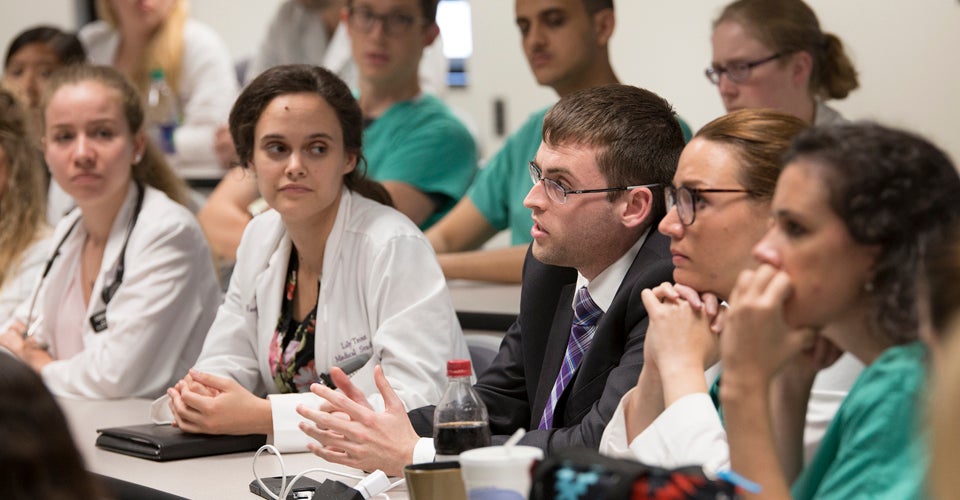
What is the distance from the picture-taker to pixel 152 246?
3258 mm

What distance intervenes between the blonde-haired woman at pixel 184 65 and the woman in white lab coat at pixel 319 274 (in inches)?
106

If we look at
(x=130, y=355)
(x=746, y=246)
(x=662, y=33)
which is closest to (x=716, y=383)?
(x=746, y=246)

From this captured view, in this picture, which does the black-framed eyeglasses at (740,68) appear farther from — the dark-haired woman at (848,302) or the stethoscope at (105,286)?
the dark-haired woman at (848,302)

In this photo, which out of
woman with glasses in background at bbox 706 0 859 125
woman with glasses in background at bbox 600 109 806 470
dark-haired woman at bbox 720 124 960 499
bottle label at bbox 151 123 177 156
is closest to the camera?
dark-haired woman at bbox 720 124 960 499

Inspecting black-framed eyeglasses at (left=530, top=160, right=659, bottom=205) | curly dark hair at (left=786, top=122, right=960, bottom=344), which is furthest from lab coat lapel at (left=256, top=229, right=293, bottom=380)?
curly dark hair at (left=786, top=122, right=960, bottom=344)

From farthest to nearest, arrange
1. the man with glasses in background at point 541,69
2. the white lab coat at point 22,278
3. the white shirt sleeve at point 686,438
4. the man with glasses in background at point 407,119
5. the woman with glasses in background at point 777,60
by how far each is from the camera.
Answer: the man with glasses in background at point 407,119, the man with glasses in background at point 541,69, the white lab coat at point 22,278, the woman with glasses in background at point 777,60, the white shirt sleeve at point 686,438

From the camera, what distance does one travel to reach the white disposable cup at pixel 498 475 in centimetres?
150

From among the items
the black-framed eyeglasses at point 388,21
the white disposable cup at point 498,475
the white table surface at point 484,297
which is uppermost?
the black-framed eyeglasses at point 388,21

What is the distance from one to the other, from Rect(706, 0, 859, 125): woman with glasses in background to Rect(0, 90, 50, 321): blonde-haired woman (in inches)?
83.8

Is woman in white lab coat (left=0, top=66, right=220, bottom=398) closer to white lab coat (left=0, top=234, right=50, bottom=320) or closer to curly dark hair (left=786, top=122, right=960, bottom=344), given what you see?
white lab coat (left=0, top=234, right=50, bottom=320)

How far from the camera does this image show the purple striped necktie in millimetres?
2246

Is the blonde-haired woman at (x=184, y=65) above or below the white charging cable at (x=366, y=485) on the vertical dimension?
above

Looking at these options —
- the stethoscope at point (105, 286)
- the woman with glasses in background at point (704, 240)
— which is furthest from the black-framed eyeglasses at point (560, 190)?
the stethoscope at point (105, 286)

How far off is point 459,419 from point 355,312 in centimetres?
82
